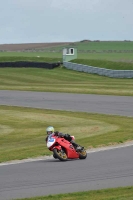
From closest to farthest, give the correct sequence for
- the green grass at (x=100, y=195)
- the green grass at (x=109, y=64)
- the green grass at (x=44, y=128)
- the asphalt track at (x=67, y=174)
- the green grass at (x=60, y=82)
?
1. the green grass at (x=100, y=195)
2. the asphalt track at (x=67, y=174)
3. the green grass at (x=44, y=128)
4. the green grass at (x=60, y=82)
5. the green grass at (x=109, y=64)

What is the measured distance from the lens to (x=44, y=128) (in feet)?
80.3

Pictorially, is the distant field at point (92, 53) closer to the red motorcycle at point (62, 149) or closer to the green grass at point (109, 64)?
the green grass at point (109, 64)

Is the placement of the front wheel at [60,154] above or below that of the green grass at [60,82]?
above

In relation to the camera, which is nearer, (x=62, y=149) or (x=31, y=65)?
(x=62, y=149)

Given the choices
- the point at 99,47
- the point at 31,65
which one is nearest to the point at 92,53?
the point at 99,47

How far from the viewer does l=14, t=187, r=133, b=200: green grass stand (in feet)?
34.9

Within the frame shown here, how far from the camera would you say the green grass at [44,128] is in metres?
19.0

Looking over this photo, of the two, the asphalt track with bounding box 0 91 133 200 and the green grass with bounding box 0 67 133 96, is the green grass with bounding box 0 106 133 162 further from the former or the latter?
the green grass with bounding box 0 67 133 96

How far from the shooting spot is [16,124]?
2608cm

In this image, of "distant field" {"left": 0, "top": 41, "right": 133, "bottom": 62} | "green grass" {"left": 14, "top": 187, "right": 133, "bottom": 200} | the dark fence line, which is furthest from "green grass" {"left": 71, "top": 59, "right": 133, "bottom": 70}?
"green grass" {"left": 14, "top": 187, "right": 133, "bottom": 200}

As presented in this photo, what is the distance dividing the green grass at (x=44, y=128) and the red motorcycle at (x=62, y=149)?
1.36 meters

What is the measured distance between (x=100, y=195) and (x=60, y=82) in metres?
40.5

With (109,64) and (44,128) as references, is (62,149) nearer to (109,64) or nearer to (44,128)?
(44,128)

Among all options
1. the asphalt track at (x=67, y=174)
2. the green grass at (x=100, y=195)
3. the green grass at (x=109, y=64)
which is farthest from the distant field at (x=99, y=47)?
the green grass at (x=100, y=195)
